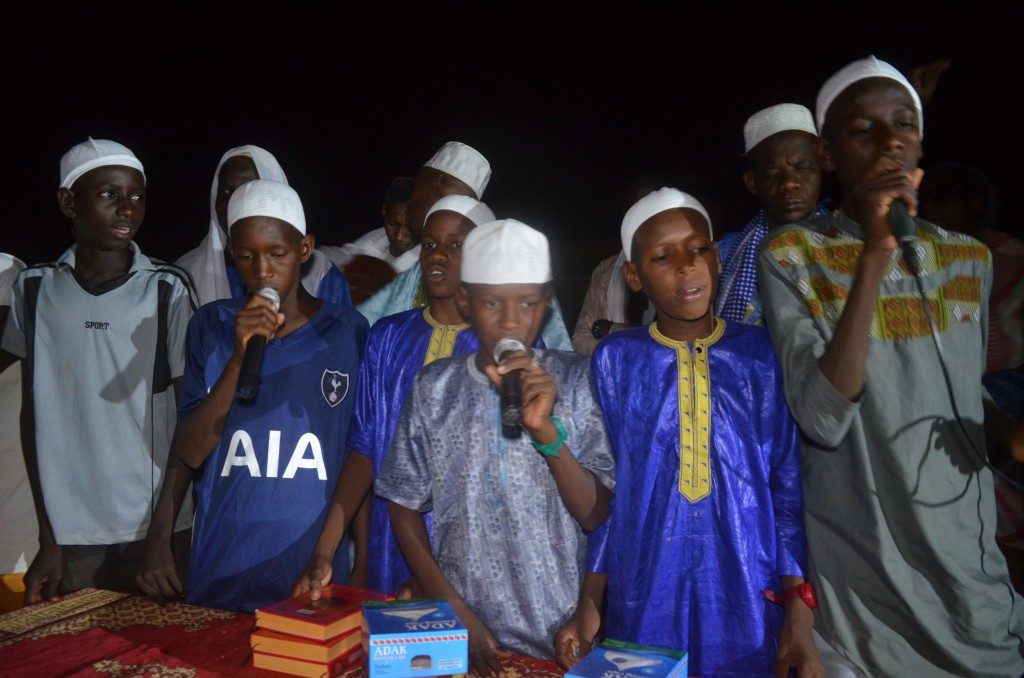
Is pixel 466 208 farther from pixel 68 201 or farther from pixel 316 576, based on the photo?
pixel 68 201

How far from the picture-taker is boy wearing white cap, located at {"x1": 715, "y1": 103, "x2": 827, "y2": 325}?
8.61 feet

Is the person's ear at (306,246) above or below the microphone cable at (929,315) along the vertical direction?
above

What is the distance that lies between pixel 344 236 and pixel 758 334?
3.94 m

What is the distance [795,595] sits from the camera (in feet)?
5.74

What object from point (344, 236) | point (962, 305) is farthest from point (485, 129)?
point (962, 305)

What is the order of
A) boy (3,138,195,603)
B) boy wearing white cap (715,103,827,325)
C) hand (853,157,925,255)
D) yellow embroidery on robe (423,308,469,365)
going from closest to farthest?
1. hand (853,157,925,255)
2. yellow embroidery on robe (423,308,469,365)
3. boy (3,138,195,603)
4. boy wearing white cap (715,103,827,325)

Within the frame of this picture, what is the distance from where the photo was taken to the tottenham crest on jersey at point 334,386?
2199 mm

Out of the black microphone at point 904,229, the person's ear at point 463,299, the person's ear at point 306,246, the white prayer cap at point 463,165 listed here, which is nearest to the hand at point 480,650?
the person's ear at point 463,299

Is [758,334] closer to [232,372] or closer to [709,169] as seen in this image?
[232,372]

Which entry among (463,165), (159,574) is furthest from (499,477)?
(463,165)

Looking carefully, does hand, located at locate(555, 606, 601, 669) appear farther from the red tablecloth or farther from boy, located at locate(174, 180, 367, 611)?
boy, located at locate(174, 180, 367, 611)

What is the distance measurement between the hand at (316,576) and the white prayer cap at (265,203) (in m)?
0.99

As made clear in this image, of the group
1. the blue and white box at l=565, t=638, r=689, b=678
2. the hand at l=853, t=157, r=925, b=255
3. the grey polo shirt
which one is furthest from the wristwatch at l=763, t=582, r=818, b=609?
the grey polo shirt

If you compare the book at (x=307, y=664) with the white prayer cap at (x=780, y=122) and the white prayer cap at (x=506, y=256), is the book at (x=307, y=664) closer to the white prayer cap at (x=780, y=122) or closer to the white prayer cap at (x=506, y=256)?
the white prayer cap at (x=506, y=256)
